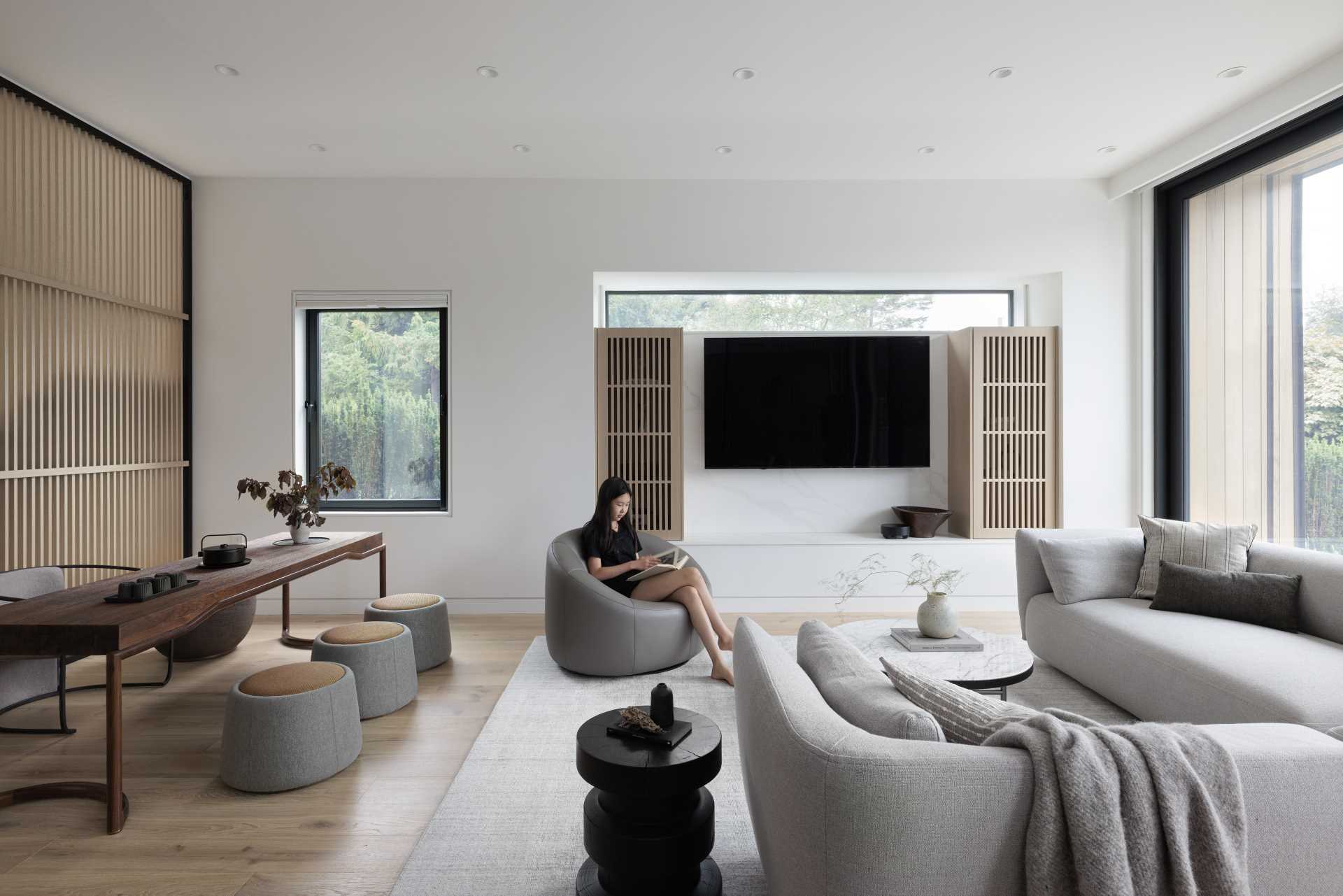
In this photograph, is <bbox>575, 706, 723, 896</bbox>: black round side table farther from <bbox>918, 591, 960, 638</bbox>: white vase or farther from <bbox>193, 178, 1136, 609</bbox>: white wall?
<bbox>193, 178, 1136, 609</bbox>: white wall

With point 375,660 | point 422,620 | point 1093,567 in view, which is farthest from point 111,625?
point 1093,567

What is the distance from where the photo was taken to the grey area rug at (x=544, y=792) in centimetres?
189

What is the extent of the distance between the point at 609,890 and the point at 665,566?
1844 millimetres

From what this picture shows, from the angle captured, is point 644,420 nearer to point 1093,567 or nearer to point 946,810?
point 1093,567

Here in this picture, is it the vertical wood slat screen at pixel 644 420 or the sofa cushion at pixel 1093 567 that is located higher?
the vertical wood slat screen at pixel 644 420

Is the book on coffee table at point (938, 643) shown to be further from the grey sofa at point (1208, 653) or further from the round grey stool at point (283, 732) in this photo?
the round grey stool at point (283, 732)

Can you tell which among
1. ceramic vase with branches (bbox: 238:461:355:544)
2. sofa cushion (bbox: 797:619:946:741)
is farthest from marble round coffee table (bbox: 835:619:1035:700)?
ceramic vase with branches (bbox: 238:461:355:544)

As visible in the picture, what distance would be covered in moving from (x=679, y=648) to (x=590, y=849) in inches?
68.2

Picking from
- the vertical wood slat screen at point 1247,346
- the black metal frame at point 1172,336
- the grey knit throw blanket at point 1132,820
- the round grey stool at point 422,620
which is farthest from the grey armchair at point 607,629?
the black metal frame at point 1172,336

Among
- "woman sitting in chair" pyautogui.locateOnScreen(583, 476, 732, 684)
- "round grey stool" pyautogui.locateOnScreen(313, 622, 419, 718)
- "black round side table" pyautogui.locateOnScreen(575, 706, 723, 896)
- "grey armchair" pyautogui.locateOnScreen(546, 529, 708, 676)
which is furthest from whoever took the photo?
"woman sitting in chair" pyautogui.locateOnScreen(583, 476, 732, 684)

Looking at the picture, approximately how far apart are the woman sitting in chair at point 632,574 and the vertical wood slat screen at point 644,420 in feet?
3.15

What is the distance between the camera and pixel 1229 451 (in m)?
4.02

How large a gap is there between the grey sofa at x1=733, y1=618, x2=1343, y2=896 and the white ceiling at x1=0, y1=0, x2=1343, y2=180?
2720 millimetres

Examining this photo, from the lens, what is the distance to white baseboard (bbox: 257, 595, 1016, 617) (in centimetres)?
464
